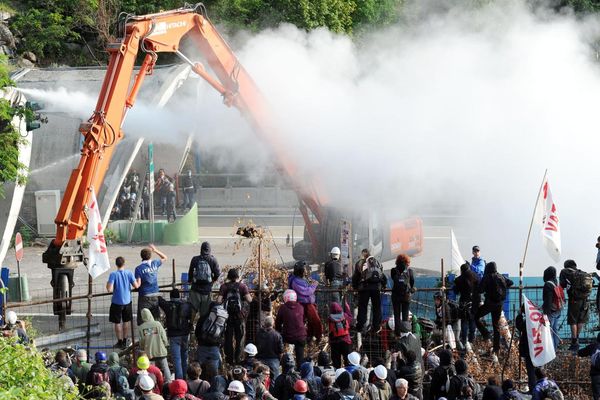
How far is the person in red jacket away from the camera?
1659 cm

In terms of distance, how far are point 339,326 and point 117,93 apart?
500 centimetres

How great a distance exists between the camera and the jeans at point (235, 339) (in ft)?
56.0

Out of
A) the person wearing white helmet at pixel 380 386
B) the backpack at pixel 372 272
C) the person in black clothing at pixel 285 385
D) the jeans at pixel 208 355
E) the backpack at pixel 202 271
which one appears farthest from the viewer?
the backpack at pixel 372 272

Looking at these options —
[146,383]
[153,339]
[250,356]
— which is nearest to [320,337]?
[250,356]

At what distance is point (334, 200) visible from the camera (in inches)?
876

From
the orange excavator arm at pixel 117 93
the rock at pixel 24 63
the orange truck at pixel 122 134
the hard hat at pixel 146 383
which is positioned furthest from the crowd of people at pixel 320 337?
the rock at pixel 24 63

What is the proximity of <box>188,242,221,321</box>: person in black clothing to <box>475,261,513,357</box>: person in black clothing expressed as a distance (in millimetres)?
3956

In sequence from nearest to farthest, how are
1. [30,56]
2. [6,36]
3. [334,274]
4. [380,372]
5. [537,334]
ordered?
[380,372], [537,334], [334,274], [6,36], [30,56]

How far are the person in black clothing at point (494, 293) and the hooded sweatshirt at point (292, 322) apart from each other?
9.16 feet

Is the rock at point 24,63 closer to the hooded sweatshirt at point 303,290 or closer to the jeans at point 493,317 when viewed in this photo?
the hooded sweatshirt at point 303,290

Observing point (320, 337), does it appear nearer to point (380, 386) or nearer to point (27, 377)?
point (380, 386)

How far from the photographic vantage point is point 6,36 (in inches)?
1491

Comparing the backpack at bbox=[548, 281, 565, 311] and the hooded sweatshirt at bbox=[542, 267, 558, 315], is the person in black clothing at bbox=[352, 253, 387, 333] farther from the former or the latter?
the backpack at bbox=[548, 281, 565, 311]

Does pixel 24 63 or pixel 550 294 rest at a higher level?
pixel 24 63
